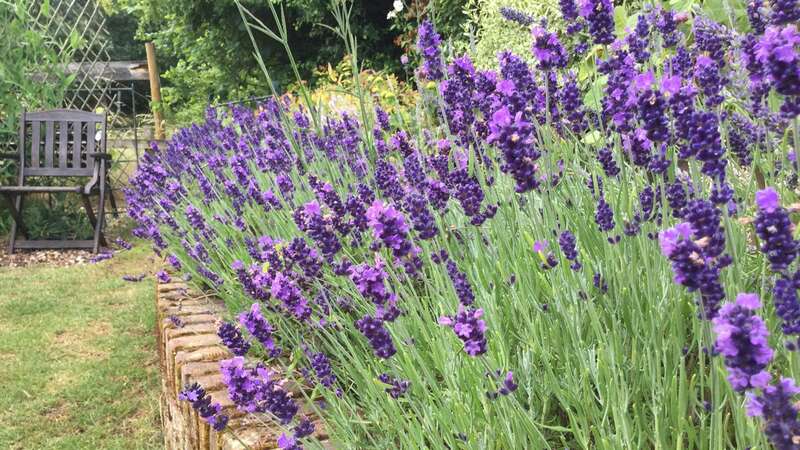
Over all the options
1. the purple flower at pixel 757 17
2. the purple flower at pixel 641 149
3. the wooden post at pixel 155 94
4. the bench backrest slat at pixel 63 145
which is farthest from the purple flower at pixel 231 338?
the wooden post at pixel 155 94

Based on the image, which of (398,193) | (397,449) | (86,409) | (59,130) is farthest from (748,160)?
(59,130)

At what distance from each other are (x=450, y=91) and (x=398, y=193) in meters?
0.31

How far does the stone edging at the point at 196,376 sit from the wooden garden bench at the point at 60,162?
13.3 feet

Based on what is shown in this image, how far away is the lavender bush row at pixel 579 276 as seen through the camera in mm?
865

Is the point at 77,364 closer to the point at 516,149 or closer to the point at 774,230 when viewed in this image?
the point at 516,149

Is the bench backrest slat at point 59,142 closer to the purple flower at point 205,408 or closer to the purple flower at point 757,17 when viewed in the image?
the purple flower at point 205,408

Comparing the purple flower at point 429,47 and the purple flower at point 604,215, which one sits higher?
the purple flower at point 429,47

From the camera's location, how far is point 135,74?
1178cm

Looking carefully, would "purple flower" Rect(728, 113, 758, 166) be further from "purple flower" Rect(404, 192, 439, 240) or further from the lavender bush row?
"purple flower" Rect(404, 192, 439, 240)

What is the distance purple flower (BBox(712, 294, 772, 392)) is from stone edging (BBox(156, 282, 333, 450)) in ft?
3.68

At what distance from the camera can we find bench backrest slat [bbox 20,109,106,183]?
739cm

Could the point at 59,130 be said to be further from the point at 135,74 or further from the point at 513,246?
the point at 513,246

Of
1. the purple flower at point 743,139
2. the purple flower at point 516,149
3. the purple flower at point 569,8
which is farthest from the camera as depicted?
the purple flower at point 743,139

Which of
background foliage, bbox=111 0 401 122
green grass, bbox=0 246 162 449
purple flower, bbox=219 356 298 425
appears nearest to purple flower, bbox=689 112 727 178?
purple flower, bbox=219 356 298 425
